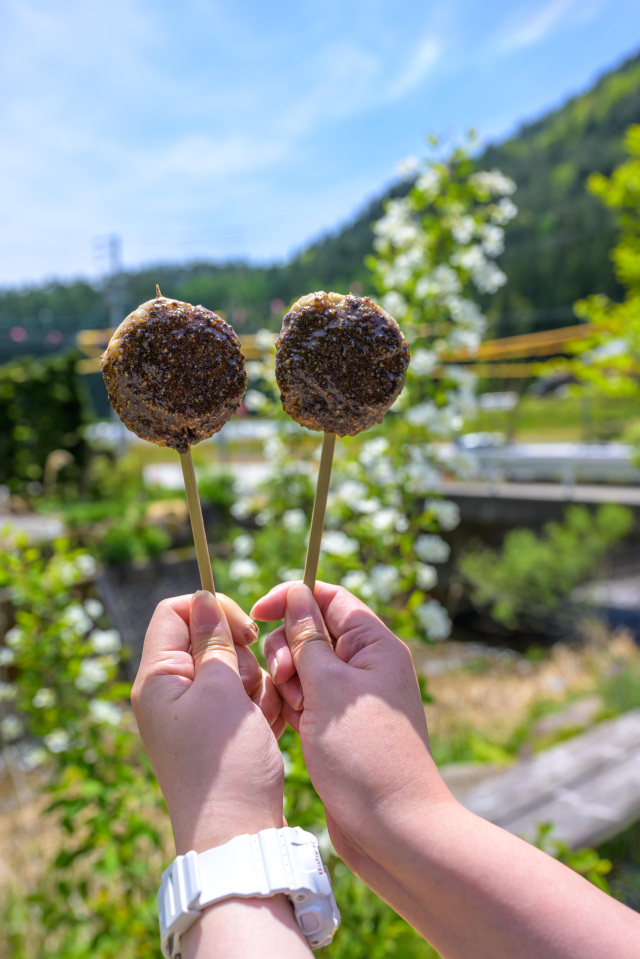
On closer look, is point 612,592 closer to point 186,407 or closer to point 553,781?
point 553,781

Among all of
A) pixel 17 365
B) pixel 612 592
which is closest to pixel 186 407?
pixel 612 592

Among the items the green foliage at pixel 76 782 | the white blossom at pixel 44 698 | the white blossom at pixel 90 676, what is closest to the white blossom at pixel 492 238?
the green foliage at pixel 76 782

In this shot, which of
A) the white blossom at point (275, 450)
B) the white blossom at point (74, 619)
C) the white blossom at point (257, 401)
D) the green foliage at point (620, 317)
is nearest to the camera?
the white blossom at point (74, 619)

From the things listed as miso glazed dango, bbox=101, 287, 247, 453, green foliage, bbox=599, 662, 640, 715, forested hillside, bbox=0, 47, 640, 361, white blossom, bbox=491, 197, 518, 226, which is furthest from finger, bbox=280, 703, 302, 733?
forested hillside, bbox=0, 47, 640, 361

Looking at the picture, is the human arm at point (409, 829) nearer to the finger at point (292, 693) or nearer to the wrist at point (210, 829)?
the finger at point (292, 693)

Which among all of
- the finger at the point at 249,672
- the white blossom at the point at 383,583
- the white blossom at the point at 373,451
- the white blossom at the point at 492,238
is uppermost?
the white blossom at the point at 492,238

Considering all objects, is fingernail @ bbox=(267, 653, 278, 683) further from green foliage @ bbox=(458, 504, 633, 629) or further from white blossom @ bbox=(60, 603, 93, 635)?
green foliage @ bbox=(458, 504, 633, 629)
